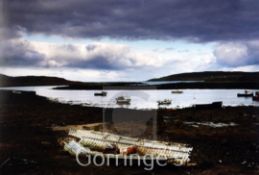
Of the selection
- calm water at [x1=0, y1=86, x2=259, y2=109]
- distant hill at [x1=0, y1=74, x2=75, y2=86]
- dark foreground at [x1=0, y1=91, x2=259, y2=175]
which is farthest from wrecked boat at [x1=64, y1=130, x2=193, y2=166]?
distant hill at [x1=0, y1=74, x2=75, y2=86]

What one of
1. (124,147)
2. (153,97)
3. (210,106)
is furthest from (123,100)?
(210,106)

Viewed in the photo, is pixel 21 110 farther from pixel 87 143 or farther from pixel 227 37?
pixel 227 37

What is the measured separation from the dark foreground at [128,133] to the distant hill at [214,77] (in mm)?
217

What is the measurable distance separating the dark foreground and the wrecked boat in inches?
1.9

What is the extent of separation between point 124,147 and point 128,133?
102 millimetres

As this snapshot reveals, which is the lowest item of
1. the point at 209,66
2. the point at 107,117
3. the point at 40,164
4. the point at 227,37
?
the point at 40,164

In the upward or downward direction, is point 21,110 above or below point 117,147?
above

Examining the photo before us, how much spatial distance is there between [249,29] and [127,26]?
854mm

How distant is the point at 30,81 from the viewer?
350 centimetres

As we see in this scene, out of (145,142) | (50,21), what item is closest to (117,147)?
(145,142)

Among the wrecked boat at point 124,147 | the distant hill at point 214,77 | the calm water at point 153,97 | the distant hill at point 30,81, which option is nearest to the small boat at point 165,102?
the calm water at point 153,97

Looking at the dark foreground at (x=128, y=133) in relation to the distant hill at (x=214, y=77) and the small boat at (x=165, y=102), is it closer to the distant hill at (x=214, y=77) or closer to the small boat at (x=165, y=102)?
the small boat at (x=165, y=102)

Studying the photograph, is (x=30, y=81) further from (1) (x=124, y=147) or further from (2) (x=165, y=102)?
(2) (x=165, y=102)

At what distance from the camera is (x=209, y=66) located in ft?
10.9
